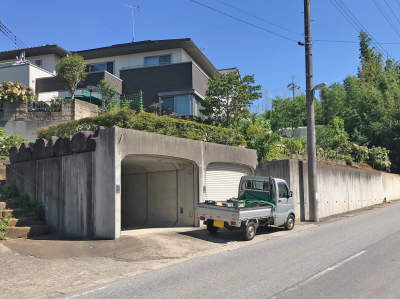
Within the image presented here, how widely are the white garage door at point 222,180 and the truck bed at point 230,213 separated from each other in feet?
9.41

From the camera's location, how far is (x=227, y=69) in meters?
37.2

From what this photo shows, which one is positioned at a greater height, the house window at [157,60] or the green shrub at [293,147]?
the house window at [157,60]

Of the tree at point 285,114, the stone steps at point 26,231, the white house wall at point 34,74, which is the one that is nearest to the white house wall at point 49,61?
Result: the white house wall at point 34,74

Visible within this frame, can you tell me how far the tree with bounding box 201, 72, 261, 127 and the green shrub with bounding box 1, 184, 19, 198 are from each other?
12035 millimetres

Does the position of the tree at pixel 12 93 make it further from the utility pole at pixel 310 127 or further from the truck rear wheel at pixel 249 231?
the utility pole at pixel 310 127

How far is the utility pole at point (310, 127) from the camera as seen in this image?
1942cm

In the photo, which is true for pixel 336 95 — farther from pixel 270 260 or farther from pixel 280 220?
pixel 270 260

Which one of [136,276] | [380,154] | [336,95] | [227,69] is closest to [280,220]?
[136,276]

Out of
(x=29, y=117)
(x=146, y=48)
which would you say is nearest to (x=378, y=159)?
(x=146, y=48)

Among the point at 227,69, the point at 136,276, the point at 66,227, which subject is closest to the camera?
the point at 136,276

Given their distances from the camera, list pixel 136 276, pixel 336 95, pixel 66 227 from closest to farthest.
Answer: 1. pixel 136 276
2. pixel 66 227
3. pixel 336 95

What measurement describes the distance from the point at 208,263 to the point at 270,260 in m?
1.50

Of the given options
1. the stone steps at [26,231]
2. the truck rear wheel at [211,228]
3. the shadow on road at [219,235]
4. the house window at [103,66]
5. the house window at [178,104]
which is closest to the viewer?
the stone steps at [26,231]

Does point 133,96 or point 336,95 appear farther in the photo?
point 336,95
